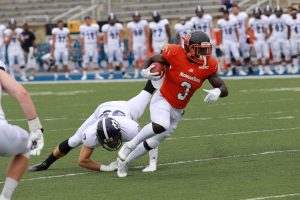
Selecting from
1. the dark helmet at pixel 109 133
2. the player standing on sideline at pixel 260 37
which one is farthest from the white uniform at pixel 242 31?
the dark helmet at pixel 109 133

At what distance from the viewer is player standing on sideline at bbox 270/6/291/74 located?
26203 millimetres

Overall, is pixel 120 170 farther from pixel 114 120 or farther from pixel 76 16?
pixel 76 16

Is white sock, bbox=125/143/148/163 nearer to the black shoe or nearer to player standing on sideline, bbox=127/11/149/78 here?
the black shoe

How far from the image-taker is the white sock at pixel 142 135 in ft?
29.3

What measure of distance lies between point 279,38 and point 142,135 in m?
17.9

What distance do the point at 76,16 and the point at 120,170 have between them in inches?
1042

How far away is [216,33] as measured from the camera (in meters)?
27.4

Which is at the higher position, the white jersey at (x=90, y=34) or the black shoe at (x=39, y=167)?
the black shoe at (x=39, y=167)

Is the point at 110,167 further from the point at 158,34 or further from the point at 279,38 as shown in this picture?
the point at 279,38

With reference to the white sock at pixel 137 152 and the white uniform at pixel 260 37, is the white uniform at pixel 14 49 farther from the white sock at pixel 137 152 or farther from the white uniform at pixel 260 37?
the white sock at pixel 137 152

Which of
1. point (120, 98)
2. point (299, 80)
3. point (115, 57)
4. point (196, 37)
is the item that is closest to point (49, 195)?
point (196, 37)

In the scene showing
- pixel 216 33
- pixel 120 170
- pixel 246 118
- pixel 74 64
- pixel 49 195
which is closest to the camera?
pixel 49 195

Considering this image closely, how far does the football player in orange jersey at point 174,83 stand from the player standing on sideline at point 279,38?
679 inches

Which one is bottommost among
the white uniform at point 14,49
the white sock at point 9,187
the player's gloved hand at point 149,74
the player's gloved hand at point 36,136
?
the white uniform at point 14,49
